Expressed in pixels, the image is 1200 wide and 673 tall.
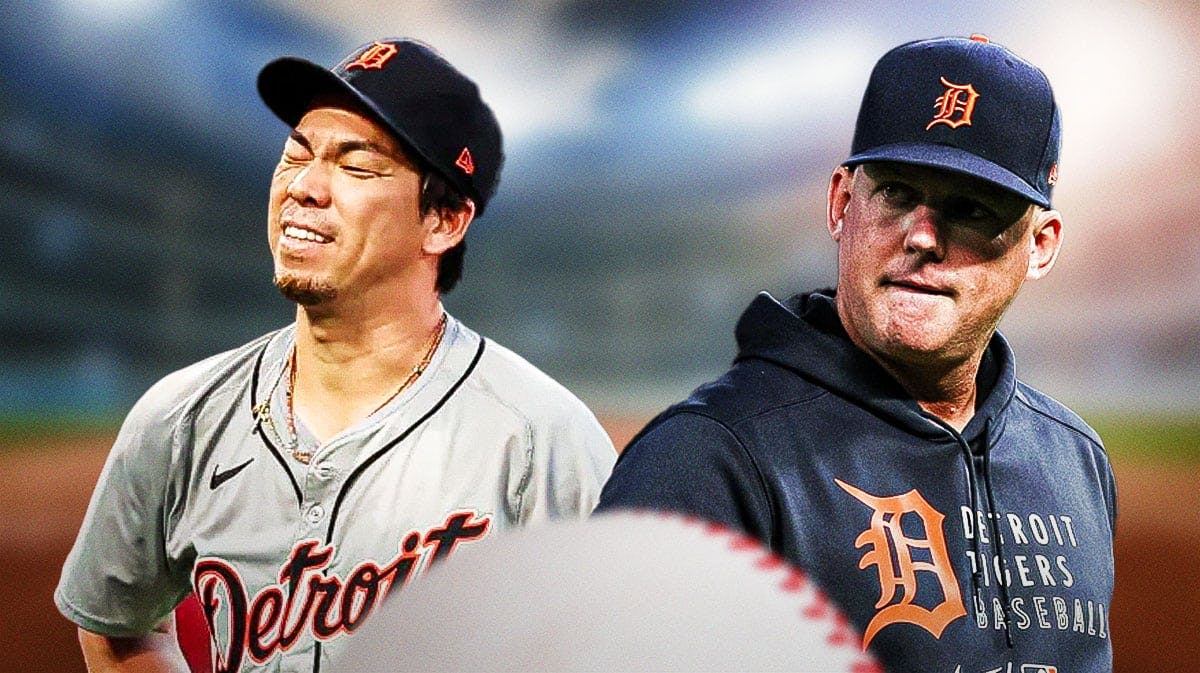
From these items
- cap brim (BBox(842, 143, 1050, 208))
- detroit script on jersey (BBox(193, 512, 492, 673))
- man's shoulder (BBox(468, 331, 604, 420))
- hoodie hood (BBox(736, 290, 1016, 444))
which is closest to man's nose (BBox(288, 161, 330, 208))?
man's shoulder (BBox(468, 331, 604, 420))

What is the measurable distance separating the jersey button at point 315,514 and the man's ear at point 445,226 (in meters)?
0.32

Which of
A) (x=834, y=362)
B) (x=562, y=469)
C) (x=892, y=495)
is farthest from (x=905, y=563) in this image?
(x=562, y=469)

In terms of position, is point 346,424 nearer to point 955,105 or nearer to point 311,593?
point 311,593

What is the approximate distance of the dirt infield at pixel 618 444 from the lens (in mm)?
1778

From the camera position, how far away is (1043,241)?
120cm

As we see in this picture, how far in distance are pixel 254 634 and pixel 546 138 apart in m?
0.91

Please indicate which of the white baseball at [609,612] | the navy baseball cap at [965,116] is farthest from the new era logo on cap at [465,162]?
the white baseball at [609,612]

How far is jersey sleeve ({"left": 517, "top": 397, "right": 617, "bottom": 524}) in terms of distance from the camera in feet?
4.57

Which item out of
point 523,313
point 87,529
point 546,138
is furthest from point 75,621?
point 546,138

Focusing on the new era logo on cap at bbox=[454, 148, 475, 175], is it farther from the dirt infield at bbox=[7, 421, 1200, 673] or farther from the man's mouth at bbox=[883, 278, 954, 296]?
the man's mouth at bbox=[883, 278, 954, 296]

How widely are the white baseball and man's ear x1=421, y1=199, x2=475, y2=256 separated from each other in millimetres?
945

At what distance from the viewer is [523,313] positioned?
1.92 metres

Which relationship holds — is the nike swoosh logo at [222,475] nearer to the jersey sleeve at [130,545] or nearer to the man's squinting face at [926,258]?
the jersey sleeve at [130,545]

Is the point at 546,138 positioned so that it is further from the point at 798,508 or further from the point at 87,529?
the point at 798,508
